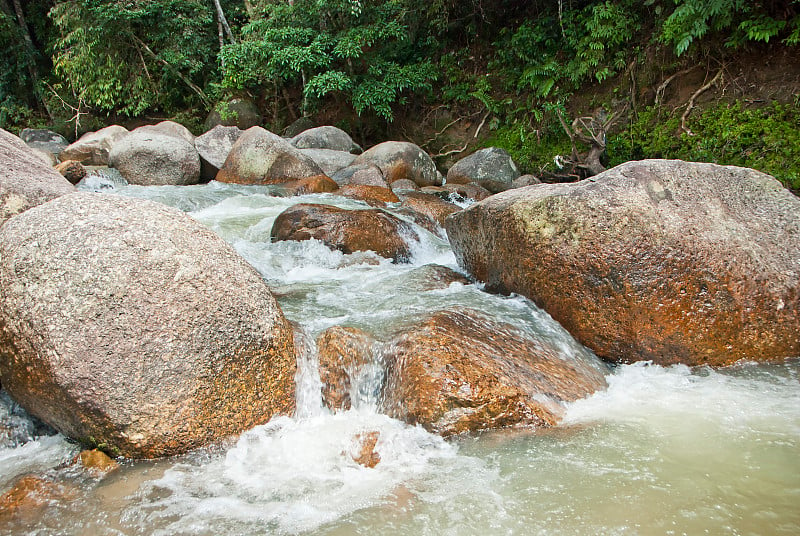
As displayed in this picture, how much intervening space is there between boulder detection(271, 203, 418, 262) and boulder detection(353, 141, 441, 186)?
163 inches

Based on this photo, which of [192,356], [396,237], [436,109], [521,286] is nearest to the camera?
[192,356]

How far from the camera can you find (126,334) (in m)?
2.54

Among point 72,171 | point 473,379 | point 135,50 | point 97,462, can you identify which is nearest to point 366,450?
point 473,379

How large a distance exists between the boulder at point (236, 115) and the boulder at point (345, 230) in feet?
34.5

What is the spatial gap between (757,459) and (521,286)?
1.97 metres

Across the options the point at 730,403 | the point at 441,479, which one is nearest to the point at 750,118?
the point at 730,403

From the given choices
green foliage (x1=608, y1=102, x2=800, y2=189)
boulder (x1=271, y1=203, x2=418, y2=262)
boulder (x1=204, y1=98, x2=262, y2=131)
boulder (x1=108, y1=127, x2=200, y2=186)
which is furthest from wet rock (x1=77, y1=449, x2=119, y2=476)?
boulder (x1=204, y1=98, x2=262, y2=131)

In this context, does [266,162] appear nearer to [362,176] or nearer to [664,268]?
[362,176]

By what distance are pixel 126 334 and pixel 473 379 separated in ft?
6.06

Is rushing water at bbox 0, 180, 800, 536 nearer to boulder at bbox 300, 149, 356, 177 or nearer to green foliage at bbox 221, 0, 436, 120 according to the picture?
boulder at bbox 300, 149, 356, 177

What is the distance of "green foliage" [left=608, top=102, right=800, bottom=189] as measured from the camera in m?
7.64

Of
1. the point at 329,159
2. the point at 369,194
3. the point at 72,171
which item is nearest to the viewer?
the point at 369,194

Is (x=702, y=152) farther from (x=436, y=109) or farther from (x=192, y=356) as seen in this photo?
(x=192, y=356)

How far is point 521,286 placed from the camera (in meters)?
4.09
